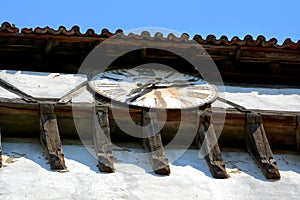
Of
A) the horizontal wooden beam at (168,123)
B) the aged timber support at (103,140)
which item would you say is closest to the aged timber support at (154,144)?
the horizontal wooden beam at (168,123)

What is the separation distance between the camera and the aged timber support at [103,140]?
670cm

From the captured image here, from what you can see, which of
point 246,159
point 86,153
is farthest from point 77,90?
point 246,159

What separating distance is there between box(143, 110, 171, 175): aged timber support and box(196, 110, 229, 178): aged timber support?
0.42 meters

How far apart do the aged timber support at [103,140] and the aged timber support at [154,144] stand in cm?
38

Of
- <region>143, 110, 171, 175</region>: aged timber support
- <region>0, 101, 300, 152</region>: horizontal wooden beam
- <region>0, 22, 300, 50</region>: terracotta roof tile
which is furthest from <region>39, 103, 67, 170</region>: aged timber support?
<region>0, 22, 300, 50</region>: terracotta roof tile

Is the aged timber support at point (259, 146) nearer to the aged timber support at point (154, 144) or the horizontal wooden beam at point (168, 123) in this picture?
the horizontal wooden beam at point (168, 123)

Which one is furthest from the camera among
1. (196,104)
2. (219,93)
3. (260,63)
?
(260,63)

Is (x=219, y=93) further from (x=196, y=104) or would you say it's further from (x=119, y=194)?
(x=119, y=194)

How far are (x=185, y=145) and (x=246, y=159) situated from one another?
0.61 m

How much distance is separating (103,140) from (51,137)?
1.56 ft

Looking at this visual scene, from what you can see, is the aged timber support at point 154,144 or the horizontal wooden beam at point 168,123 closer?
the aged timber support at point 154,144

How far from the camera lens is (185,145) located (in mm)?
7477

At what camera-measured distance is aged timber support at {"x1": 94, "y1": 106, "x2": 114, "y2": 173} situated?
670 centimetres

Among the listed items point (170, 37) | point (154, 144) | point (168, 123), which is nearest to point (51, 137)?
point (154, 144)
